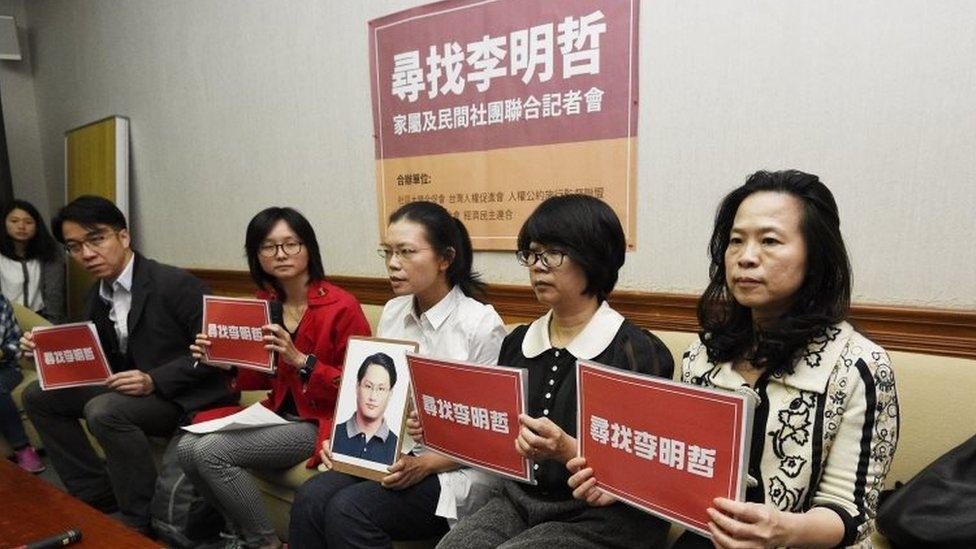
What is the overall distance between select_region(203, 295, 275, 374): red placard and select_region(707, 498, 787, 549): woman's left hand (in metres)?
1.40

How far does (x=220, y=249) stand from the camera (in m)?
3.49

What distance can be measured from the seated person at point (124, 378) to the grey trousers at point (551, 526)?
1388mm

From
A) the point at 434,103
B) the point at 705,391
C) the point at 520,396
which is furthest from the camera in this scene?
the point at 434,103

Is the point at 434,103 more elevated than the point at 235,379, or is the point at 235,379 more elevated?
the point at 434,103

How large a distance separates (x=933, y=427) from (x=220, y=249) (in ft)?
11.0

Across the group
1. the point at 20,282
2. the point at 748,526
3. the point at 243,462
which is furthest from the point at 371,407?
the point at 20,282

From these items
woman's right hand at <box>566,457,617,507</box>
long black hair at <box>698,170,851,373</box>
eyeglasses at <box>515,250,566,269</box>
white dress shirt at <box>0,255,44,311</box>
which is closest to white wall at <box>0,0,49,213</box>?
white dress shirt at <box>0,255,44,311</box>

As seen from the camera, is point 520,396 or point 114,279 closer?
point 520,396

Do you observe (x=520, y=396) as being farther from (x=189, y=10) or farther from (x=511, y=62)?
(x=189, y=10)

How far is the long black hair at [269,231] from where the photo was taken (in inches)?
76.2

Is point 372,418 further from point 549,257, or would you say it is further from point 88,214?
point 88,214

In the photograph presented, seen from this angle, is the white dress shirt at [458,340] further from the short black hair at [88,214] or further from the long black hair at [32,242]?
the long black hair at [32,242]

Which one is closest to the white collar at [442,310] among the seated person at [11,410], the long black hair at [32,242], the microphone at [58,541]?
the microphone at [58,541]

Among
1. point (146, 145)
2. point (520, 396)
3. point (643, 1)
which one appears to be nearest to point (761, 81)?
point (643, 1)
